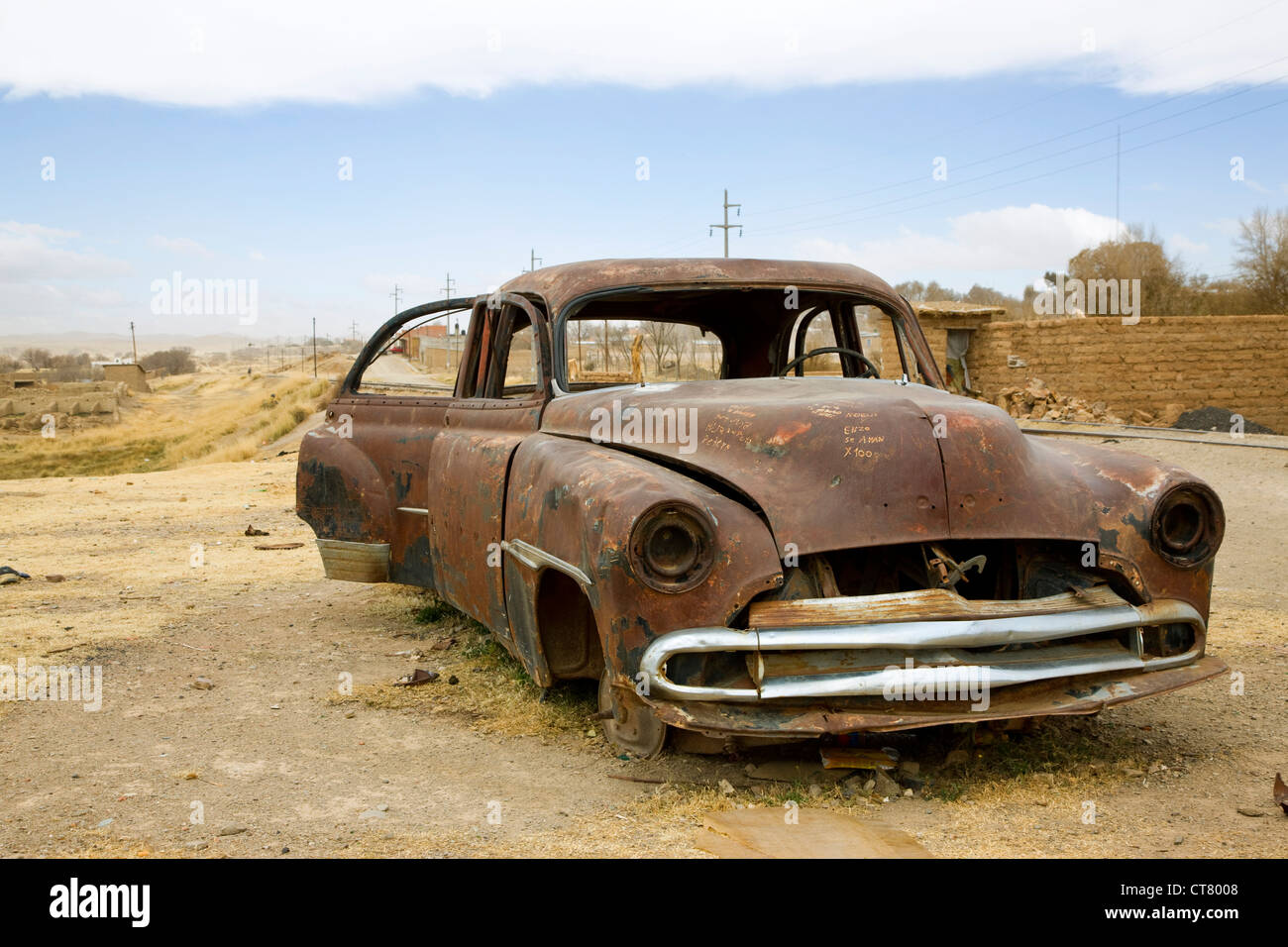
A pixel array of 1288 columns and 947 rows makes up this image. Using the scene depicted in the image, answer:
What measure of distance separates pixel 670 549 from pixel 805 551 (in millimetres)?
386

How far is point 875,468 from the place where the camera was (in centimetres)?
329

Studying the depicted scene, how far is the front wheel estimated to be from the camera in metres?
3.27

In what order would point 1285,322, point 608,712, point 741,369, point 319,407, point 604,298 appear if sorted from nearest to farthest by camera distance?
1. point 608,712
2. point 604,298
3. point 741,369
4. point 1285,322
5. point 319,407

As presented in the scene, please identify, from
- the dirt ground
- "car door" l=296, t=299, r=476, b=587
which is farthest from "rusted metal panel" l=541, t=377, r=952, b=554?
"car door" l=296, t=299, r=476, b=587

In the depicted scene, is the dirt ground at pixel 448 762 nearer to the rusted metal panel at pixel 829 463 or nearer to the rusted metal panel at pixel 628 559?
the rusted metal panel at pixel 628 559

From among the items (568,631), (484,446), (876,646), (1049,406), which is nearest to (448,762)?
(568,631)

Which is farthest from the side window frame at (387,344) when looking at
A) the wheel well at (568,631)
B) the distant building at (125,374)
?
the distant building at (125,374)

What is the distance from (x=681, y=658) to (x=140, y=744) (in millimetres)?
2137

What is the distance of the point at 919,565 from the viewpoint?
345 centimetres

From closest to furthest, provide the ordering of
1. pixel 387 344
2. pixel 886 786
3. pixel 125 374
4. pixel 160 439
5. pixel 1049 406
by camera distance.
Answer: pixel 886 786
pixel 387 344
pixel 1049 406
pixel 160 439
pixel 125 374

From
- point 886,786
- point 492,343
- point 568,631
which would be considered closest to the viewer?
point 886,786

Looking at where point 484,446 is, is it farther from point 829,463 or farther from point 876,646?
point 876,646
